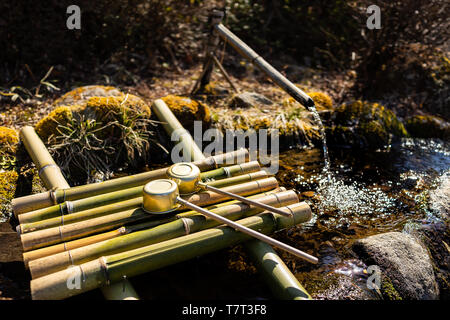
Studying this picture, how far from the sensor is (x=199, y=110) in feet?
15.2

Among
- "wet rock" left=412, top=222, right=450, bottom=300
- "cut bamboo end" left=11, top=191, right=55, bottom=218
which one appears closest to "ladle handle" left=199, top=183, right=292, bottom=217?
"cut bamboo end" left=11, top=191, right=55, bottom=218

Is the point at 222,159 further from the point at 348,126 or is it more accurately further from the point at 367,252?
the point at 348,126

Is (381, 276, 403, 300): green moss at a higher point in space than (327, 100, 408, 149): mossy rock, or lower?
lower

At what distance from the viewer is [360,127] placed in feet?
16.5

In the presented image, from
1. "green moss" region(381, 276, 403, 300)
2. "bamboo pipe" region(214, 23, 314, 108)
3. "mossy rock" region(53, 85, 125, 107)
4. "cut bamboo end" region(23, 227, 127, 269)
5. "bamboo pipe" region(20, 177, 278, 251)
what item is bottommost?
"green moss" region(381, 276, 403, 300)

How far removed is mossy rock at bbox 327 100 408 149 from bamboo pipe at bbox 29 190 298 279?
224cm

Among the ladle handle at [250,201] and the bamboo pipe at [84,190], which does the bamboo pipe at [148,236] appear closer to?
the ladle handle at [250,201]

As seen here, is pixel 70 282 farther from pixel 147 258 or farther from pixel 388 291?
pixel 388 291

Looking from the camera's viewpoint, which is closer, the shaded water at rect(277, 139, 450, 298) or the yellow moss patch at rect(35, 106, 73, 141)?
the shaded water at rect(277, 139, 450, 298)

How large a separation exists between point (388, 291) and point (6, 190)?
11.2 feet

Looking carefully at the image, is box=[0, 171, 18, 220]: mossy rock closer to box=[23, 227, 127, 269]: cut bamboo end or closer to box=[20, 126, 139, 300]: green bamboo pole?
box=[20, 126, 139, 300]: green bamboo pole

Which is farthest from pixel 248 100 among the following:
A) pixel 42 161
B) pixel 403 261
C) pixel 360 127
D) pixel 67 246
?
pixel 67 246

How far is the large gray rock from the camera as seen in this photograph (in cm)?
276

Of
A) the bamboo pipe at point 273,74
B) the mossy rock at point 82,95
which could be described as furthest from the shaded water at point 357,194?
the mossy rock at point 82,95
